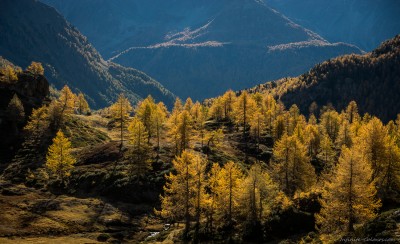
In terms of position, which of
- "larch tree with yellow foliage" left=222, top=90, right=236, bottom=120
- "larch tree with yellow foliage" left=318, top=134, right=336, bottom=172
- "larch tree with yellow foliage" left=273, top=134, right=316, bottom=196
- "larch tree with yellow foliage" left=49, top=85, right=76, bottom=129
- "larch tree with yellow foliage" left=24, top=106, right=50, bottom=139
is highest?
"larch tree with yellow foliage" left=222, top=90, right=236, bottom=120

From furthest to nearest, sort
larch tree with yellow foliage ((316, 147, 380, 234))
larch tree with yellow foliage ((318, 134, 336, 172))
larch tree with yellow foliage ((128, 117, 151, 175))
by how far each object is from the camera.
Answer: larch tree with yellow foliage ((318, 134, 336, 172)) < larch tree with yellow foliage ((128, 117, 151, 175)) < larch tree with yellow foliage ((316, 147, 380, 234))

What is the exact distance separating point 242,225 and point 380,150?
100 feet

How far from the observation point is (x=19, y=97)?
441 ft

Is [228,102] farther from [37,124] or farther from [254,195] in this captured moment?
[254,195]

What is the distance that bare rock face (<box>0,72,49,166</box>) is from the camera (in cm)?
11302

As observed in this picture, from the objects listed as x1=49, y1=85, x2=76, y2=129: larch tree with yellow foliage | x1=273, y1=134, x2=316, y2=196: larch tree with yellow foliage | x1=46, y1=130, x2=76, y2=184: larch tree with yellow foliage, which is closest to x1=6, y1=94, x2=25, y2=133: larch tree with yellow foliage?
x1=49, y1=85, x2=76, y2=129: larch tree with yellow foliage

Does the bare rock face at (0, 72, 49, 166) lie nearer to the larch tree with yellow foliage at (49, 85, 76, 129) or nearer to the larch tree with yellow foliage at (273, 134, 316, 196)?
the larch tree with yellow foliage at (49, 85, 76, 129)

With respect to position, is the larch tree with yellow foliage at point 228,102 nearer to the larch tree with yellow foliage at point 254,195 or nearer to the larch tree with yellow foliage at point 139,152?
the larch tree with yellow foliage at point 139,152

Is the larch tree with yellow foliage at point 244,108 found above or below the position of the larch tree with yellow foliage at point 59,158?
above

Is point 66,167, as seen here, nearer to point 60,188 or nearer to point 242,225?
point 60,188

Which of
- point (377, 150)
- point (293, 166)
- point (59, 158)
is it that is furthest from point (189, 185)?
point (59, 158)

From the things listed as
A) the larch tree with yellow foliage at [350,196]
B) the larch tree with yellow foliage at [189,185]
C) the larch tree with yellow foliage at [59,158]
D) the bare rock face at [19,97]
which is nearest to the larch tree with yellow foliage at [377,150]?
the larch tree with yellow foliage at [350,196]

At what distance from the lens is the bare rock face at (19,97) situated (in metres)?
113

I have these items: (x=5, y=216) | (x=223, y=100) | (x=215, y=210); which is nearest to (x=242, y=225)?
(x=215, y=210)
